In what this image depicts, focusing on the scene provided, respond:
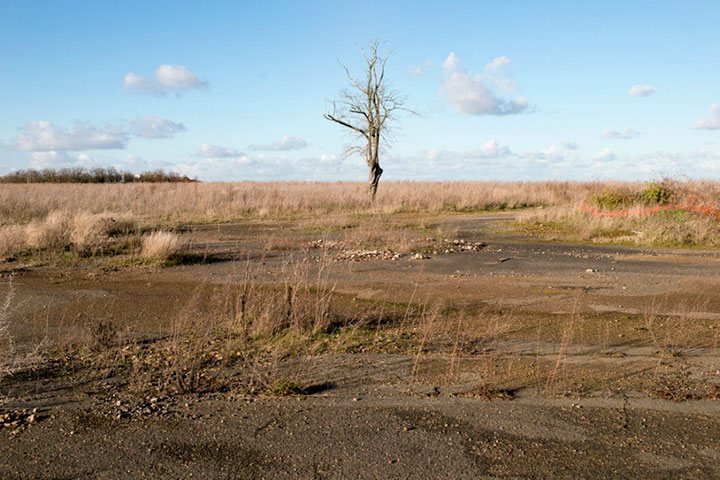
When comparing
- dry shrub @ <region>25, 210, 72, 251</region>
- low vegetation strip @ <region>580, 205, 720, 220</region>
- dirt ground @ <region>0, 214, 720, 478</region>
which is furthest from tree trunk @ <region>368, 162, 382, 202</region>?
dirt ground @ <region>0, 214, 720, 478</region>

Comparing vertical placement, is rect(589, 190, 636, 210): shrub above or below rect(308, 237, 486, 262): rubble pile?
above

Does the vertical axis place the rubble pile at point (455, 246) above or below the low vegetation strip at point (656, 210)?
below

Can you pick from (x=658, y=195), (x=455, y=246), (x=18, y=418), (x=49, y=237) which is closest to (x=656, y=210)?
(x=658, y=195)

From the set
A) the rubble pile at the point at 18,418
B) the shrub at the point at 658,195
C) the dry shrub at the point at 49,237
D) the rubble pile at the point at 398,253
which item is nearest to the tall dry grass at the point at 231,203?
the shrub at the point at 658,195

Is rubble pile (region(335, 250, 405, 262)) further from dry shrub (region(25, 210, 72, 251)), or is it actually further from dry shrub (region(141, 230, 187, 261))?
dry shrub (region(25, 210, 72, 251))

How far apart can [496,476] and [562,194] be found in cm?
3978

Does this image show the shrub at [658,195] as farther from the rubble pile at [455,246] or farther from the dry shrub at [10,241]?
the dry shrub at [10,241]

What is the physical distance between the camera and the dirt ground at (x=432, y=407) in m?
3.84

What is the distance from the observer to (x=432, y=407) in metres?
4.80

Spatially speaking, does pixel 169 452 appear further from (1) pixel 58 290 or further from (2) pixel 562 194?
(2) pixel 562 194

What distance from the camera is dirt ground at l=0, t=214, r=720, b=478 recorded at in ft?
12.6

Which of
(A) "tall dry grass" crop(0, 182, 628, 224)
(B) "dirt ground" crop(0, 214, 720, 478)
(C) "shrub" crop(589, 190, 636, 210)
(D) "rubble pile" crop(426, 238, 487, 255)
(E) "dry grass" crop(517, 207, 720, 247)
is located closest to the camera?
(B) "dirt ground" crop(0, 214, 720, 478)

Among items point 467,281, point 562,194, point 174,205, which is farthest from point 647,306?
point 562,194

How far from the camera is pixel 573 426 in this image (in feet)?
14.5
